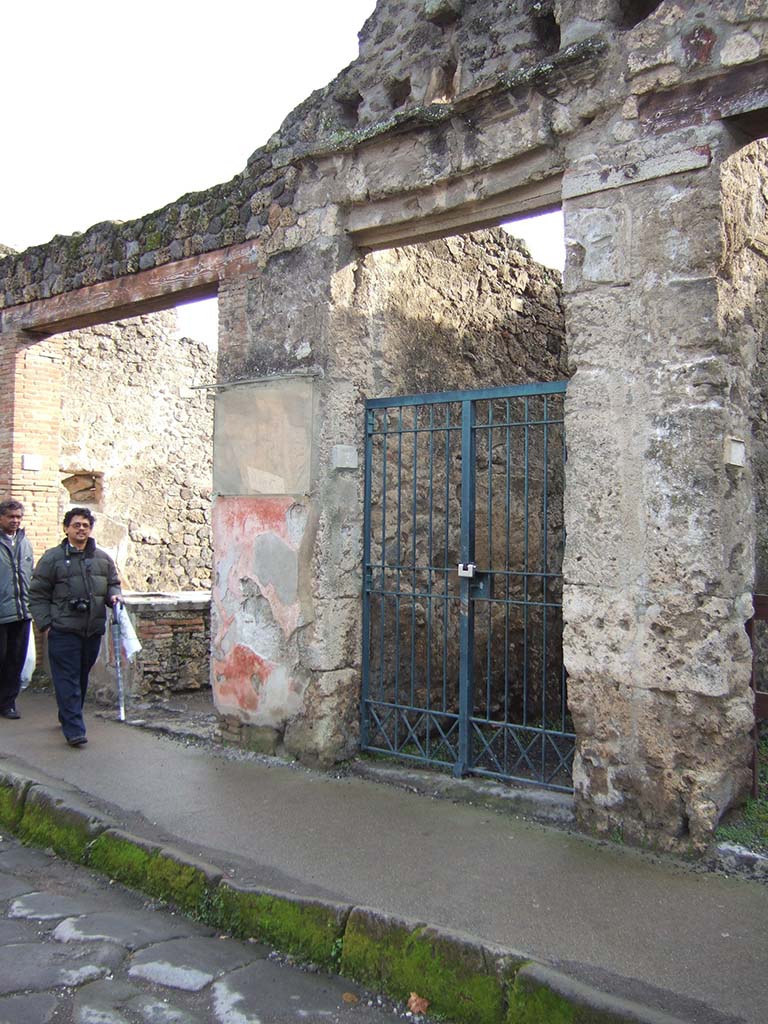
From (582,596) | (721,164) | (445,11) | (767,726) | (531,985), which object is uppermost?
(445,11)

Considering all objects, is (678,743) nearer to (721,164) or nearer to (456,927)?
(456,927)

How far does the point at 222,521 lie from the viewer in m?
5.89

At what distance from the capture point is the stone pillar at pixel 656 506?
386 cm

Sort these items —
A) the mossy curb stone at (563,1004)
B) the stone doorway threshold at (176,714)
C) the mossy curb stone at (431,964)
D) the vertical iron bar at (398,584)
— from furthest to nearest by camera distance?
the stone doorway threshold at (176,714)
the vertical iron bar at (398,584)
the mossy curb stone at (431,964)
the mossy curb stone at (563,1004)

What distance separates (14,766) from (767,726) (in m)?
4.41

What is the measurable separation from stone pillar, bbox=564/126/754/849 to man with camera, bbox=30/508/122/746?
134 inches

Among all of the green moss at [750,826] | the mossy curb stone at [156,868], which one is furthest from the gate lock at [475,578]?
the mossy curb stone at [156,868]

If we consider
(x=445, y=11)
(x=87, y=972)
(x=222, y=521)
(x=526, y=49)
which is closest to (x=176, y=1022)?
(x=87, y=972)

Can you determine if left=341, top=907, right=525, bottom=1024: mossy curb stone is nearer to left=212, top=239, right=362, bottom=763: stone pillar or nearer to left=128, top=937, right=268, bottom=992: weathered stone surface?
left=128, top=937, right=268, bottom=992: weathered stone surface

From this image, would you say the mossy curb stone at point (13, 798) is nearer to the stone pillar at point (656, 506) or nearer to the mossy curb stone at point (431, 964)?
the mossy curb stone at point (431, 964)

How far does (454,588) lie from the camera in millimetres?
5914

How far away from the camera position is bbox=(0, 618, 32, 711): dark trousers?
6906mm

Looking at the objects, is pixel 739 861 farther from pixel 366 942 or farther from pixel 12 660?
pixel 12 660

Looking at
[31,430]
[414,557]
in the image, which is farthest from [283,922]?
[31,430]
